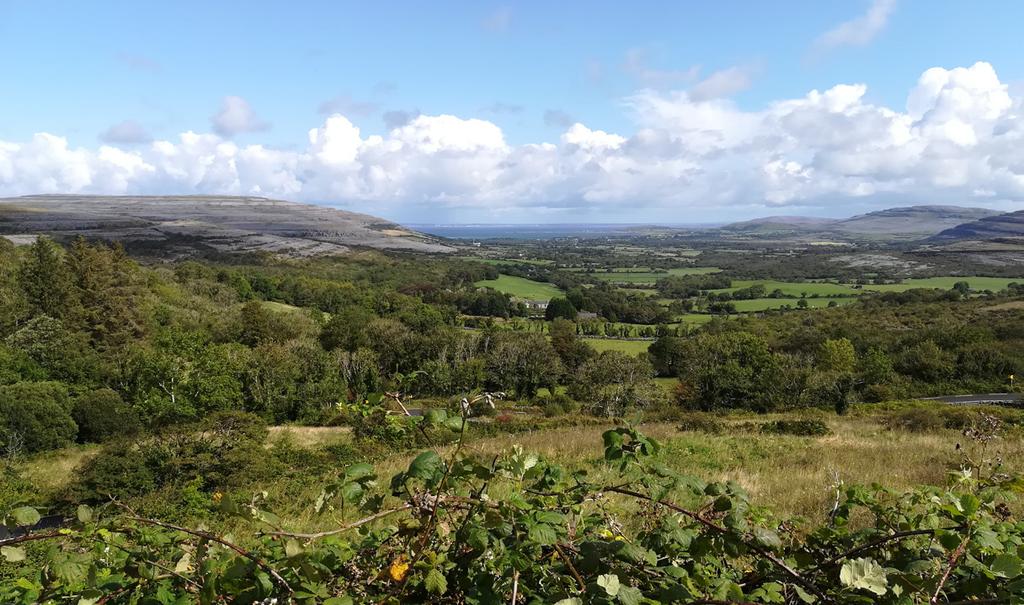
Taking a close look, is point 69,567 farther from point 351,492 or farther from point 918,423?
point 918,423

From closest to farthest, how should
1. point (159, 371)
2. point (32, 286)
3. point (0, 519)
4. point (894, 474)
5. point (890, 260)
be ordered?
point (0, 519), point (894, 474), point (159, 371), point (32, 286), point (890, 260)

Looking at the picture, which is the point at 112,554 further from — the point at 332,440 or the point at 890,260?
the point at 890,260

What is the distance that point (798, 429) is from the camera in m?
20.0

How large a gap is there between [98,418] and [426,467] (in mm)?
41334

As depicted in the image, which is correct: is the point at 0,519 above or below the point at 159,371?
above

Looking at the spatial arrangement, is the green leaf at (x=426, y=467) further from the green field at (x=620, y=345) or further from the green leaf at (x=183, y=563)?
the green field at (x=620, y=345)

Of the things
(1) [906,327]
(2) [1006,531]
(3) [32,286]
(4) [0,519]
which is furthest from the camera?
(1) [906,327]

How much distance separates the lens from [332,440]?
106 feet

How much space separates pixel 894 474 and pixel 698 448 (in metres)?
4.88

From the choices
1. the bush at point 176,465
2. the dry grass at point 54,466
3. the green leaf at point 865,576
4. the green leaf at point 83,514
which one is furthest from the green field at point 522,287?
the green leaf at point 865,576

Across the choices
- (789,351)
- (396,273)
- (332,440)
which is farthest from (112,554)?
(396,273)

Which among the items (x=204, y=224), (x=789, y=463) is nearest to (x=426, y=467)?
(x=789, y=463)

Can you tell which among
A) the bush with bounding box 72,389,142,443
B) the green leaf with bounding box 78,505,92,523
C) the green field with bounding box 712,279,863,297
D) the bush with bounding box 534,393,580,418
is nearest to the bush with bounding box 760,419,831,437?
the green leaf with bounding box 78,505,92,523

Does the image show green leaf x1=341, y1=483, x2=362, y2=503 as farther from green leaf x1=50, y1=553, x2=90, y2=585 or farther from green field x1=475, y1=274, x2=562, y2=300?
green field x1=475, y1=274, x2=562, y2=300
